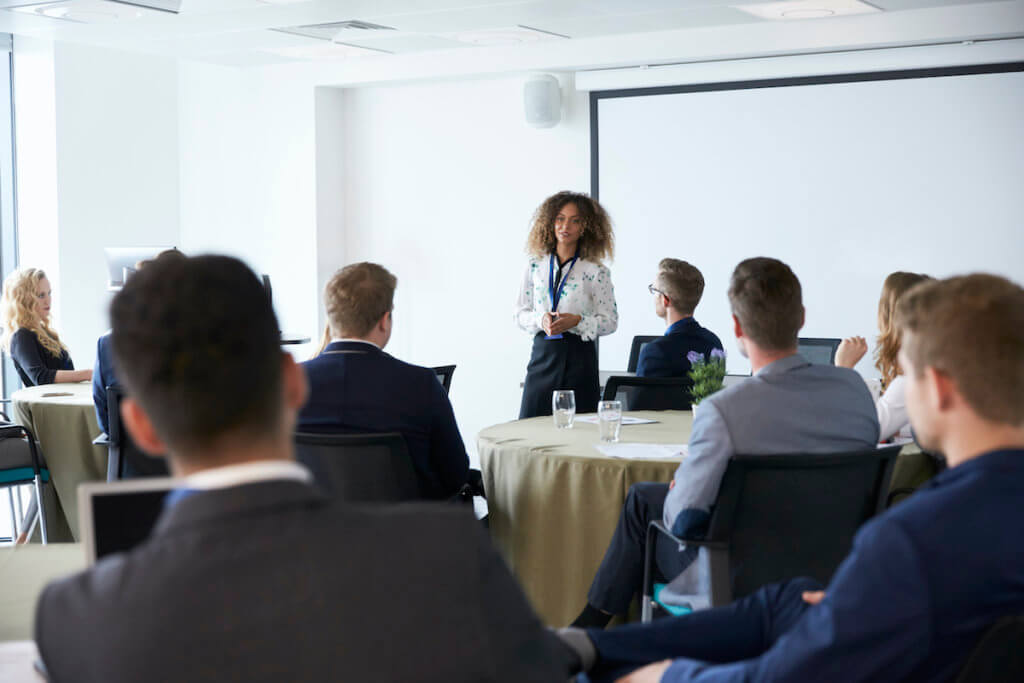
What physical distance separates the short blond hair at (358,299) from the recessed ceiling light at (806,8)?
11.5ft

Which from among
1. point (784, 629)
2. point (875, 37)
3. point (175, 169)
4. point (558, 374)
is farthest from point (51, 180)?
point (784, 629)

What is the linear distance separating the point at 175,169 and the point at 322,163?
1457 mm

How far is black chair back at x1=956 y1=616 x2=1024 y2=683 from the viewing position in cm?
135

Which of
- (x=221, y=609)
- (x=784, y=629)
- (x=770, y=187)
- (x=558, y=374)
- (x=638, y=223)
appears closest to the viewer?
(x=221, y=609)

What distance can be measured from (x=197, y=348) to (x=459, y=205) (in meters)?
7.03

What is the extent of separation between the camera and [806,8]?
5.96 metres

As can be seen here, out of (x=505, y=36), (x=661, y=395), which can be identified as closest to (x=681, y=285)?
(x=661, y=395)

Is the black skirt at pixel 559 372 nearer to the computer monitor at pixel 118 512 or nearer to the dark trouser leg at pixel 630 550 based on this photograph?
the dark trouser leg at pixel 630 550

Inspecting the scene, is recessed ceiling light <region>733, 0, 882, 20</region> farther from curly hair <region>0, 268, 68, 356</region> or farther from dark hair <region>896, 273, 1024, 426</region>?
dark hair <region>896, 273, 1024, 426</region>

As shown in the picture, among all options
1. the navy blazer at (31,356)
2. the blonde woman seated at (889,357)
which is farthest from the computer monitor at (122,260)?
the blonde woman seated at (889,357)

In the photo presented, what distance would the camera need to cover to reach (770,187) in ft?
22.4

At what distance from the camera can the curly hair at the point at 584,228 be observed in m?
5.52

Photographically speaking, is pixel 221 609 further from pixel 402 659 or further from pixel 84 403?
pixel 84 403

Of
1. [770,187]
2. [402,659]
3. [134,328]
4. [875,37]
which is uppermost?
Answer: [875,37]
